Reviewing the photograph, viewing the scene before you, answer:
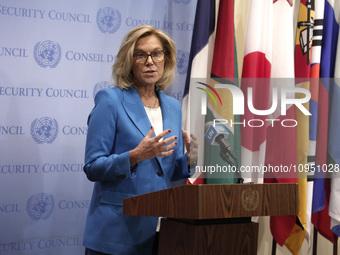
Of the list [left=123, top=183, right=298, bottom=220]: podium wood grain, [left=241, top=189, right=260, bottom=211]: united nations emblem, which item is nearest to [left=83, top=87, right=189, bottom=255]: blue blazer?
[left=123, top=183, right=298, bottom=220]: podium wood grain

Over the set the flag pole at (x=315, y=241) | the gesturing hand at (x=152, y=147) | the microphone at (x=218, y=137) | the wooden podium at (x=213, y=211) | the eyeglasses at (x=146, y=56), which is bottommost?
the flag pole at (x=315, y=241)

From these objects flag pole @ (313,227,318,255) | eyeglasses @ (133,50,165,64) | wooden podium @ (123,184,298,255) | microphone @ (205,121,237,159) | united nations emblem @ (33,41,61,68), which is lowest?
flag pole @ (313,227,318,255)

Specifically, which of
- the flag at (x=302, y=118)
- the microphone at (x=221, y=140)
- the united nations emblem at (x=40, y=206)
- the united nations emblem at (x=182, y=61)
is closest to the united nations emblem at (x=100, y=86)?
the united nations emblem at (x=182, y=61)

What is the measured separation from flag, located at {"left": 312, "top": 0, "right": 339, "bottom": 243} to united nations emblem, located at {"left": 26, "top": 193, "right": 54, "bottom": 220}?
1.84 meters

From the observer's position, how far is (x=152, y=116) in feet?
7.20

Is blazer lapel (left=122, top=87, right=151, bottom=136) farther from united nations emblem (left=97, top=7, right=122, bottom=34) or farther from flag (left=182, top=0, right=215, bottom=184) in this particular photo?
united nations emblem (left=97, top=7, right=122, bottom=34)

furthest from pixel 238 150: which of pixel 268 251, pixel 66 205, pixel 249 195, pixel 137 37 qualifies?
pixel 66 205

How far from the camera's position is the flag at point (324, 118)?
308cm

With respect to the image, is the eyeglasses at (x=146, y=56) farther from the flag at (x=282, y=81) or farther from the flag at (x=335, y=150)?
the flag at (x=335, y=150)

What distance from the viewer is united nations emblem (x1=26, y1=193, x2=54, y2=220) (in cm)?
308

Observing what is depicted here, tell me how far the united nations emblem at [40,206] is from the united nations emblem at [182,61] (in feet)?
4.41

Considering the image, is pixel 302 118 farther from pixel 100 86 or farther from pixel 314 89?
pixel 100 86

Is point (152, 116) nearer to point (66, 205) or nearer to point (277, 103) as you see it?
point (277, 103)

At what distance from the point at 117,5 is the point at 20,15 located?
0.70 m
